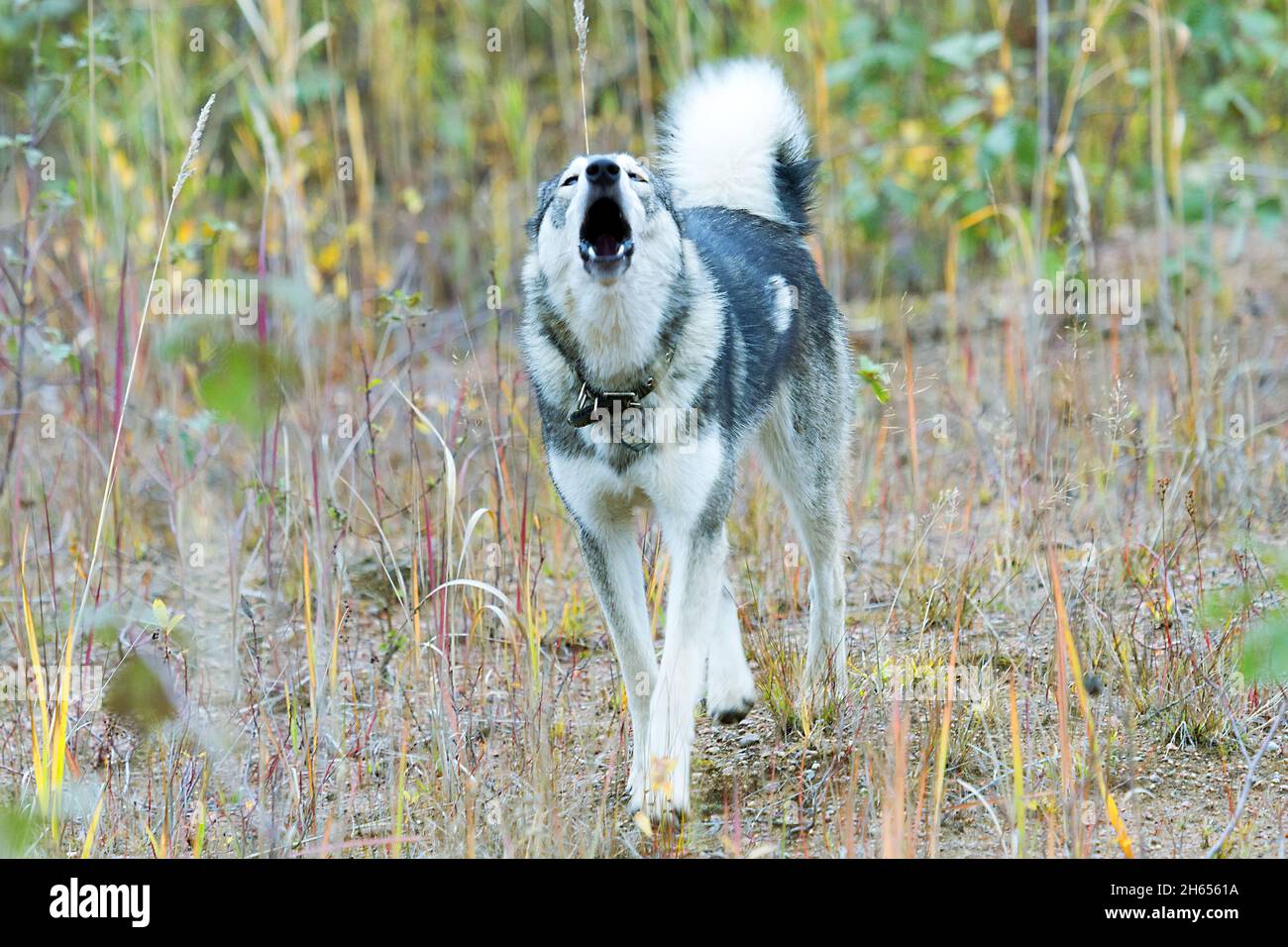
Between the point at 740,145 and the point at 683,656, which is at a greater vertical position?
the point at 740,145

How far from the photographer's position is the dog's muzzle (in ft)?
10.4

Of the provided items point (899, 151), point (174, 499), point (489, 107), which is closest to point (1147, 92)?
point (899, 151)

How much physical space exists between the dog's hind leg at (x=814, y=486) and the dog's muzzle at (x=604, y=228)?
3.12 ft

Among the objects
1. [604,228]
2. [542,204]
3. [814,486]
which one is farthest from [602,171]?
[814,486]

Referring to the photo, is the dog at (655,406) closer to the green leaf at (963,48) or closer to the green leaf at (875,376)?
the green leaf at (875,376)

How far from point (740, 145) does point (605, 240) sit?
3.65 ft

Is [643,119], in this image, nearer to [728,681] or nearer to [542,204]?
[542,204]

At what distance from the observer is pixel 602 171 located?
3156 millimetres

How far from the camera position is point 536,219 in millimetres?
3553

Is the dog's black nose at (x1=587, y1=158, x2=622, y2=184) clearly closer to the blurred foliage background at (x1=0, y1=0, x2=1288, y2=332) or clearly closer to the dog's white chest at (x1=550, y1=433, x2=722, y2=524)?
the dog's white chest at (x1=550, y1=433, x2=722, y2=524)

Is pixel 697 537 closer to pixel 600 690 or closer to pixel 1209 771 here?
pixel 600 690

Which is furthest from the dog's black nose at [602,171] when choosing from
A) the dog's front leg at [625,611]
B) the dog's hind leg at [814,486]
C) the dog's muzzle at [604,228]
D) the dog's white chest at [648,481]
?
the dog's hind leg at [814,486]

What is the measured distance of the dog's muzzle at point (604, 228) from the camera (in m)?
3.17
